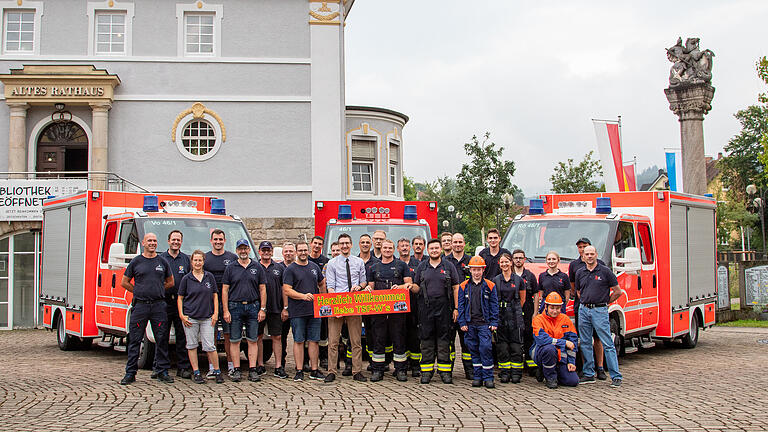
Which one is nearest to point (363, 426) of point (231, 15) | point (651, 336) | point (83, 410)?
point (83, 410)

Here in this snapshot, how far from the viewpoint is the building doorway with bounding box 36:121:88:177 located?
22453 millimetres

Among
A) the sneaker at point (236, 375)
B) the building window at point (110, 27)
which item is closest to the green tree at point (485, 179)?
the building window at point (110, 27)

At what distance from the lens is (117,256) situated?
1096 centimetres

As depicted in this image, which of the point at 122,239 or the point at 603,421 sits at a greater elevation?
the point at 122,239

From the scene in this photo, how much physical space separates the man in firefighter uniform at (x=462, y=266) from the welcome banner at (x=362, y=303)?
31.9 inches

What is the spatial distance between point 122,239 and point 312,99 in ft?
39.0

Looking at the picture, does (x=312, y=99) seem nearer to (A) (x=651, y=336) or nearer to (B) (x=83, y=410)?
(A) (x=651, y=336)

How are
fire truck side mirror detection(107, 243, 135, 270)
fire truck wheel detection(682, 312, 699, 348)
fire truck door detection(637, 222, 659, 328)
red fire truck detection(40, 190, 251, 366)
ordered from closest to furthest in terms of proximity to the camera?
fire truck side mirror detection(107, 243, 135, 270), red fire truck detection(40, 190, 251, 366), fire truck door detection(637, 222, 659, 328), fire truck wheel detection(682, 312, 699, 348)

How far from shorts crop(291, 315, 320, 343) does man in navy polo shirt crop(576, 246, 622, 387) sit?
11.4 ft

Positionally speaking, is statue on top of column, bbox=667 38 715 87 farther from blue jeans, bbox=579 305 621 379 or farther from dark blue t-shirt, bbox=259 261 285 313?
dark blue t-shirt, bbox=259 261 285 313

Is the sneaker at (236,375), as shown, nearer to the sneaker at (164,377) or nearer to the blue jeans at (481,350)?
the sneaker at (164,377)

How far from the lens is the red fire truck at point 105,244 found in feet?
38.2

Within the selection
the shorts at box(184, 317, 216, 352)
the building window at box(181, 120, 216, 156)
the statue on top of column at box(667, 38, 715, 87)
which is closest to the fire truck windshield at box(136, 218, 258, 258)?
the shorts at box(184, 317, 216, 352)

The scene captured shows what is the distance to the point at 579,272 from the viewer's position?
10.0 m
